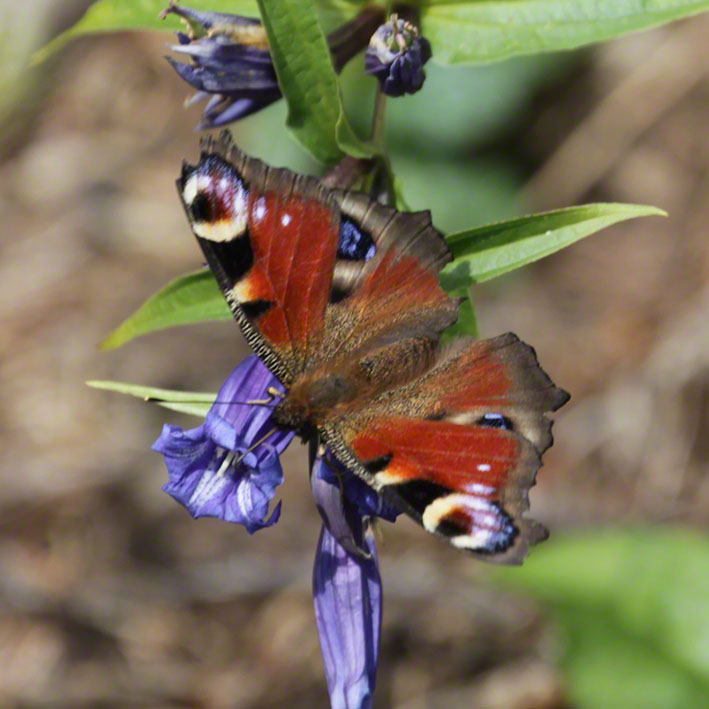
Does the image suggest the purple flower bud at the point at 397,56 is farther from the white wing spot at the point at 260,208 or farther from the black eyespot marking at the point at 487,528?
the black eyespot marking at the point at 487,528

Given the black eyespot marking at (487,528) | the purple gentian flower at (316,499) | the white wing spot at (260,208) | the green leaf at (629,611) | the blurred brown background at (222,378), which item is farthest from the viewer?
the blurred brown background at (222,378)

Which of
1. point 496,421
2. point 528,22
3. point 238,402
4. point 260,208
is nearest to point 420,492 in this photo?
point 496,421

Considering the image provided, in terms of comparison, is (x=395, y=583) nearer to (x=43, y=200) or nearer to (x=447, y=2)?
(x=447, y=2)

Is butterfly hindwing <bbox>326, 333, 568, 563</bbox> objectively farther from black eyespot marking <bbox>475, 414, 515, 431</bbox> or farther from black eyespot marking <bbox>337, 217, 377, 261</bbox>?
black eyespot marking <bbox>337, 217, 377, 261</bbox>

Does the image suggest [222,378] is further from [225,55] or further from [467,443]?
[467,443]

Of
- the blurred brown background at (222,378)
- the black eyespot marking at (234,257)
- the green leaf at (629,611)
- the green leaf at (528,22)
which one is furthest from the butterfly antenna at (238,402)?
the blurred brown background at (222,378)

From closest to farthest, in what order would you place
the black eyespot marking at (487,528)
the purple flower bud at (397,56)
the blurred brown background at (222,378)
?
the black eyespot marking at (487,528)
the purple flower bud at (397,56)
the blurred brown background at (222,378)

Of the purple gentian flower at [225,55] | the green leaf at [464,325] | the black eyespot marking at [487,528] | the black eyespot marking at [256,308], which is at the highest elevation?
the purple gentian flower at [225,55]
